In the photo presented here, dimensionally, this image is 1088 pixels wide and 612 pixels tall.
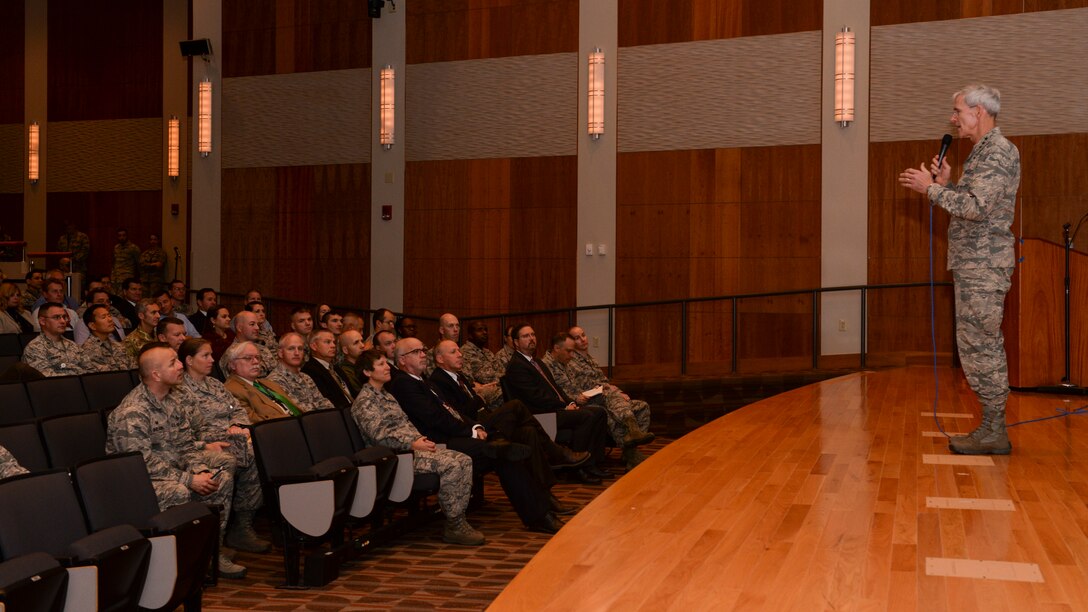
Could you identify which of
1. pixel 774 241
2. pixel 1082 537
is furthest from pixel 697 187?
pixel 1082 537

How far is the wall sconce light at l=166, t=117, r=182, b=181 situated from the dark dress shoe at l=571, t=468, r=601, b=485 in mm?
9512

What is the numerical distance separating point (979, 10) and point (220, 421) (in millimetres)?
8348

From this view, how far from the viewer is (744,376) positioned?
9398mm

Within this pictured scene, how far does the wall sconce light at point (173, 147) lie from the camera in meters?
14.3

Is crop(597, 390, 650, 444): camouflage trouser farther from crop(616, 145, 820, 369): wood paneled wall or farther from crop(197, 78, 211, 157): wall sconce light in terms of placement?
crop(197, 78, 211, 157): wall sconce light

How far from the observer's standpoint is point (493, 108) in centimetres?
1188

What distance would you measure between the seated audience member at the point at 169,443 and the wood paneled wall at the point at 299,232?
788 centimetres

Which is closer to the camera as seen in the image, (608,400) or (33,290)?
(608,400)

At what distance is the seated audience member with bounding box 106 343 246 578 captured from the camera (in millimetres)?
4270

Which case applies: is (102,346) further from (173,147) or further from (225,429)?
(173,147)

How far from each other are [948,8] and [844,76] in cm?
117

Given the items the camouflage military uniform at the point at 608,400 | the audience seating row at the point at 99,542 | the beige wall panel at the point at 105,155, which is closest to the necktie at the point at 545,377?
the camouflage military uniform at the point at 608,400

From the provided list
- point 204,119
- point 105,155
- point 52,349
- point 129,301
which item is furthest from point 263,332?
point 105,155

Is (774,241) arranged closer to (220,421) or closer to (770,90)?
(770,90)
